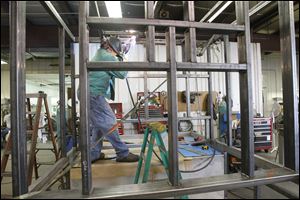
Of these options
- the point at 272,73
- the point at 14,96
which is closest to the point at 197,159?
the point at 14,96

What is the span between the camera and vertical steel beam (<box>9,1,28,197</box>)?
42.7 inches

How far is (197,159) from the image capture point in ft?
7.69

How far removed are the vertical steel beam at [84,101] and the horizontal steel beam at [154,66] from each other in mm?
48

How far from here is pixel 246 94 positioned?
134cm

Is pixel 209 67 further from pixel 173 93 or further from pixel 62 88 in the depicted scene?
pixel 62 88

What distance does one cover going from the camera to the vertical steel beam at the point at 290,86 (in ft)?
4.55

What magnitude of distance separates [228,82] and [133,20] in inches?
61.2

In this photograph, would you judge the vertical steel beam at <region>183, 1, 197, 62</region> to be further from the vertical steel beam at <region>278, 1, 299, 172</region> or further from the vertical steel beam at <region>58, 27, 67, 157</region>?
the vertical steel beam at <region>58, 27, 67, 157</region>

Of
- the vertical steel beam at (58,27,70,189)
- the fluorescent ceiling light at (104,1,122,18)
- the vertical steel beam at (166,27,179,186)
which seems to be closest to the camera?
the vertical steel beam at (166,27,179,186)

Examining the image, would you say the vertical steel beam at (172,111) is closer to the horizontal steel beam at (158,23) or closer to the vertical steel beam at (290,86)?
the horizontal steel beam at (158,23)

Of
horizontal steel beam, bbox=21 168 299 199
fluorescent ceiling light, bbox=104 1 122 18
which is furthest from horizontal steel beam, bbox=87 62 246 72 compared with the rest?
fluorescent ceiling light, bbox=104 1 122 18

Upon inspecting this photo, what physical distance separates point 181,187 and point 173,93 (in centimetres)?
50

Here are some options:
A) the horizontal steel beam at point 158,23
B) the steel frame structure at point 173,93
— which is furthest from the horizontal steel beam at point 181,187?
the horizontal steel beam at point 158,23

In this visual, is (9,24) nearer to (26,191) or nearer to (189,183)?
(26,191)
